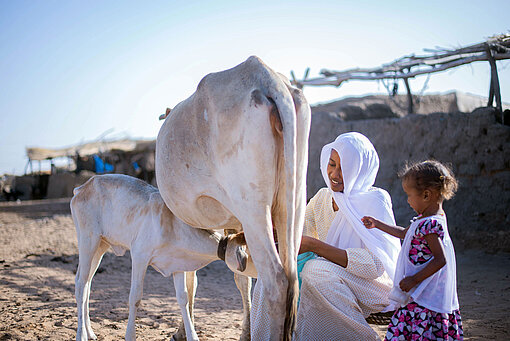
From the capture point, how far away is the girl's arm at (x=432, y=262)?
97.3 inches

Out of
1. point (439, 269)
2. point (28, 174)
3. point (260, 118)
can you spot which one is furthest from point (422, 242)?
point (28, 174)

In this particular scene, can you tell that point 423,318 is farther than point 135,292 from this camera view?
No

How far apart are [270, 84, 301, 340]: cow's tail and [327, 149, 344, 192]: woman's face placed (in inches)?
37.9

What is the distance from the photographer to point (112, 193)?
143 inches

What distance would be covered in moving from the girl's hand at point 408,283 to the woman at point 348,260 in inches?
13.7

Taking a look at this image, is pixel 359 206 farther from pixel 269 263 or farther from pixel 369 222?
pixel 269 263

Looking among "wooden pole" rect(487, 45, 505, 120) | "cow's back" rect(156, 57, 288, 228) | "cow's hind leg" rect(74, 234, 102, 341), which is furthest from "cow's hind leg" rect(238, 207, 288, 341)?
"wooden pole" rect(487, 45, 505, 120)

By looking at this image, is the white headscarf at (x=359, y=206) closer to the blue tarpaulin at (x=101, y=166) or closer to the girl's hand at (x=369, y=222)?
the girl's hand at (x=369, y=222)

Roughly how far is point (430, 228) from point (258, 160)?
113cm

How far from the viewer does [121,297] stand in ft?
16.7

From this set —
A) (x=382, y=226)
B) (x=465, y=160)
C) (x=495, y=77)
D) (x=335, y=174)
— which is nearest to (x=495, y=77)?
(x=495, y=77)

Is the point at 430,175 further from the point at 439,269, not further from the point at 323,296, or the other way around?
the point at 323,296

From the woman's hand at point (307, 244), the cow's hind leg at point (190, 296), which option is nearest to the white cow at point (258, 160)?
the woman's hand at point (307, 244)

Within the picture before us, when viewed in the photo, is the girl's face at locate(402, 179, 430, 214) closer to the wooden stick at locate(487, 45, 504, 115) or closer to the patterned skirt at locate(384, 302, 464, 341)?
the patterned skirt at locate(384, 302, 464, 341)
